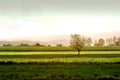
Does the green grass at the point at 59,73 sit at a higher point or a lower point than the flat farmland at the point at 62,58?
lower

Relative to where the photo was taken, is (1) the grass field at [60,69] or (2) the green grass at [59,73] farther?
(1) the grass field at [60,69]

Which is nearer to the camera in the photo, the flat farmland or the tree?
the flat farmland

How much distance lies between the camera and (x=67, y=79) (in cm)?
2584

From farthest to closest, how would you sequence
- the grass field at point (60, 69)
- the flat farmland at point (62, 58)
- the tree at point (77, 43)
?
the tree at point (77, 43), the flat farmland at point (62, 58), the grass field at point (60, 69)

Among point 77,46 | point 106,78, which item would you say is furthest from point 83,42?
point 106,78

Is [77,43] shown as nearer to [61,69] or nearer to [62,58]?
[62,58]

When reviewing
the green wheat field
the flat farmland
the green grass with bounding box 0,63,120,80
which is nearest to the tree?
the flat farmland

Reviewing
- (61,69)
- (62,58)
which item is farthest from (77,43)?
(61,69)

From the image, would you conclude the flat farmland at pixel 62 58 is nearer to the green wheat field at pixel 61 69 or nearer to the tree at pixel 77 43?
the green wheat field at pixel 61 69

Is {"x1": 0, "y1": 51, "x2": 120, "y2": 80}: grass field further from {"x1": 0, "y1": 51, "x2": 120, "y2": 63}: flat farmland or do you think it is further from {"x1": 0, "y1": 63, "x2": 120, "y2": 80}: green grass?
{"x1": 0, "y1": 51, "x2": 120, "y2": 63}: flat farmland

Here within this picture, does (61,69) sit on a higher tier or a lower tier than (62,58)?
lower

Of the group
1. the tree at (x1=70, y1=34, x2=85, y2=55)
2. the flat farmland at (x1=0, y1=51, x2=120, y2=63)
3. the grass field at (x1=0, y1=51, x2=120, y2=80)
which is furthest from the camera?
the tree at (x1=70, y1=34, x2=85, y2=55)

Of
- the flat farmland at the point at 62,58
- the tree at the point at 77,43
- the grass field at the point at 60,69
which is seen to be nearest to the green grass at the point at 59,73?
the grass field at the point at 60,69

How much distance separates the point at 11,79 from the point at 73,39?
278 ft
